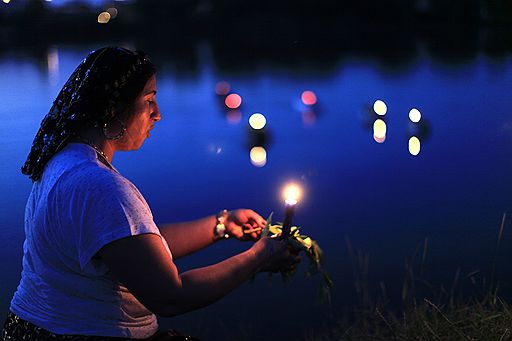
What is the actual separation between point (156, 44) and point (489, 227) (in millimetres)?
28465

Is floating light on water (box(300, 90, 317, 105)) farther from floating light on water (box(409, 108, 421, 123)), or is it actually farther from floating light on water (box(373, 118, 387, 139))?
floating light on water (box(373, 118, 387, 139))

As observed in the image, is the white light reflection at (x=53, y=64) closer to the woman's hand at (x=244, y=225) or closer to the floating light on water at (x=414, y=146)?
the floating light on water at (x=414, y=146)

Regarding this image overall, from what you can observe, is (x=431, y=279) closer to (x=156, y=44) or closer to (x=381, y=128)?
(x=381, y=128)

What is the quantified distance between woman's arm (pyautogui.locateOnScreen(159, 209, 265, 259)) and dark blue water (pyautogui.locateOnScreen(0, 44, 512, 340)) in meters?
3.66

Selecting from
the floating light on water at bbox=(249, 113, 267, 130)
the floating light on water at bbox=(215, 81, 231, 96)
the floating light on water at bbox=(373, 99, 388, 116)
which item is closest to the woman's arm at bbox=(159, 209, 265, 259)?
the floating light on water at bbox=(249, 113, 267, 130)

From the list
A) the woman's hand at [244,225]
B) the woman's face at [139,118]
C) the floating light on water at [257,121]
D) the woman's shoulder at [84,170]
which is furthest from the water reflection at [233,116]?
the woman's shoulder at [84,170]

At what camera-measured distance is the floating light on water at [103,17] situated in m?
40.0

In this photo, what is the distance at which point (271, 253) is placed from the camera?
310 cm

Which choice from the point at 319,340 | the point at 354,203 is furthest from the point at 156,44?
the point at 319,340

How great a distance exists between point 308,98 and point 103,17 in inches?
945

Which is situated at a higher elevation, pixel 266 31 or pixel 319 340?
pixel 266 31

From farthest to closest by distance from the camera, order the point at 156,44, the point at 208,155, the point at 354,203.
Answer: the point at 156,44, the point at 208,155, the point at 354,203

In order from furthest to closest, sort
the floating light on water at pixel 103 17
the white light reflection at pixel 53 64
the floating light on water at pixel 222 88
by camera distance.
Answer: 1. the floating light on water at pixel 103 17
2. the white light reflection at pixel 53 64
3. the floating light on water at pixel 222 88

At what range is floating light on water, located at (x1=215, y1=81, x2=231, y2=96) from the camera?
20.1 m
